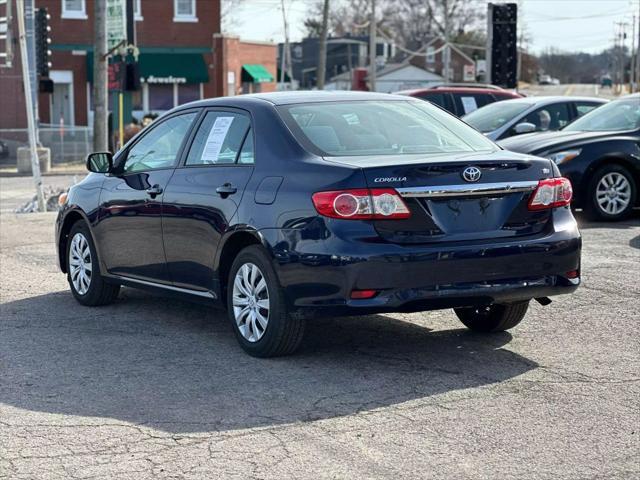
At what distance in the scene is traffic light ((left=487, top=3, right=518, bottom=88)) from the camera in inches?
1140

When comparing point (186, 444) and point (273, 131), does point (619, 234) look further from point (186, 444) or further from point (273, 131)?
point (186, 444)

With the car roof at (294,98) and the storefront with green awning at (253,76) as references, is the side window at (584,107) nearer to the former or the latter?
the car roof at (294,98)

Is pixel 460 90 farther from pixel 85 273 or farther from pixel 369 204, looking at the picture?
pixel 369 204

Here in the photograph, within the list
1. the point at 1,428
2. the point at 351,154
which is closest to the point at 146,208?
the point at 351,154

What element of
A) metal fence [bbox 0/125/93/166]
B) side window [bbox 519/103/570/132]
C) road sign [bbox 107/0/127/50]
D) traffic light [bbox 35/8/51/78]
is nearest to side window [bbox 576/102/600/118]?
side window [bbox 519/103/570/132]

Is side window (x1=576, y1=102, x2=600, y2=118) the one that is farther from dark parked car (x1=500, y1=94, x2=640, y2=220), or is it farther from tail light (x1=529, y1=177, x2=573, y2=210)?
tail light (x1=529, y1=177, x2=573, y2=210)

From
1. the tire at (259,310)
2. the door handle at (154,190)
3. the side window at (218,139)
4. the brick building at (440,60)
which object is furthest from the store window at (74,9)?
the brick building at (440,60)

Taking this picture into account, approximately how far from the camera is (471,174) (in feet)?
21.6

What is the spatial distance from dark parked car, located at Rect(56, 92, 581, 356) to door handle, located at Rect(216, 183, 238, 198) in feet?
0.05

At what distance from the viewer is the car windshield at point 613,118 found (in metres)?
14.7

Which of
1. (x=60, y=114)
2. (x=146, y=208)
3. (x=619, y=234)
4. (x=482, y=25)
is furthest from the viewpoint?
(x=482, y=25)

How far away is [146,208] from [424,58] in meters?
118

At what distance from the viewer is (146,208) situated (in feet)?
26.9

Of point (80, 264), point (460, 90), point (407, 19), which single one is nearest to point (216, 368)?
point (80, 264)
